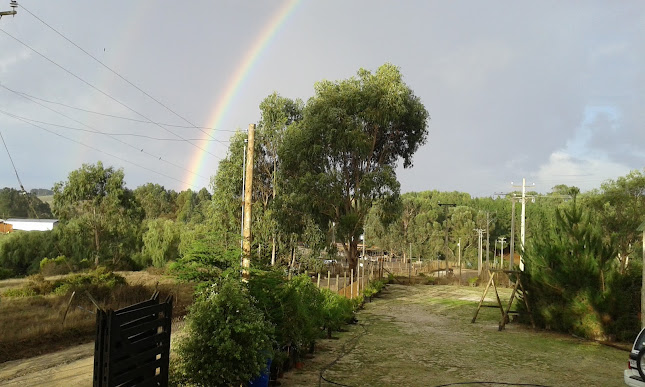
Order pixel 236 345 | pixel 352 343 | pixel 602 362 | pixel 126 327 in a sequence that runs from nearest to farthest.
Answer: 1. pixel 126 327
2. pixel 236 345
3. pixel 602 362
4. pixel 352 343

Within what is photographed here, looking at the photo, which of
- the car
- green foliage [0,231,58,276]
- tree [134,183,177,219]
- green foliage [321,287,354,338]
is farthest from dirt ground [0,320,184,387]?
tree [134,183,177,219]

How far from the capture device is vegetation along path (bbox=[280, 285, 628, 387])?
9109 mm

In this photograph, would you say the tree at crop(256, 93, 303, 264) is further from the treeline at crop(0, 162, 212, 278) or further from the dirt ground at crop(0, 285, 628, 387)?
the dirt ground at crop(0, 285, 628, 387)

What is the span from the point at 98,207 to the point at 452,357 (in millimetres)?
35038

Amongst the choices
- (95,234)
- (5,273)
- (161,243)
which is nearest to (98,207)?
(95,234)

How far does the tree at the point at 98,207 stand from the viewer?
38.5 meters

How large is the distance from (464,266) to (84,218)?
51.0 m

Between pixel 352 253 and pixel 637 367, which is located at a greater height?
pixel 352 253

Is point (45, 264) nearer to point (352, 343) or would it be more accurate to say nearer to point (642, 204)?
point (352, 343)

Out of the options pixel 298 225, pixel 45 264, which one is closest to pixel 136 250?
pixel 45 264

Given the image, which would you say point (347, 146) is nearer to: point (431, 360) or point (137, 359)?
point (431, 360)

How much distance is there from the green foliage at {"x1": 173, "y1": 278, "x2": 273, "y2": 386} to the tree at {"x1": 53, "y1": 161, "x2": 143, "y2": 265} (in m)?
35.0

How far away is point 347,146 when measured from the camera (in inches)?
1106

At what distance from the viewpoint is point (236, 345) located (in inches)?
247
